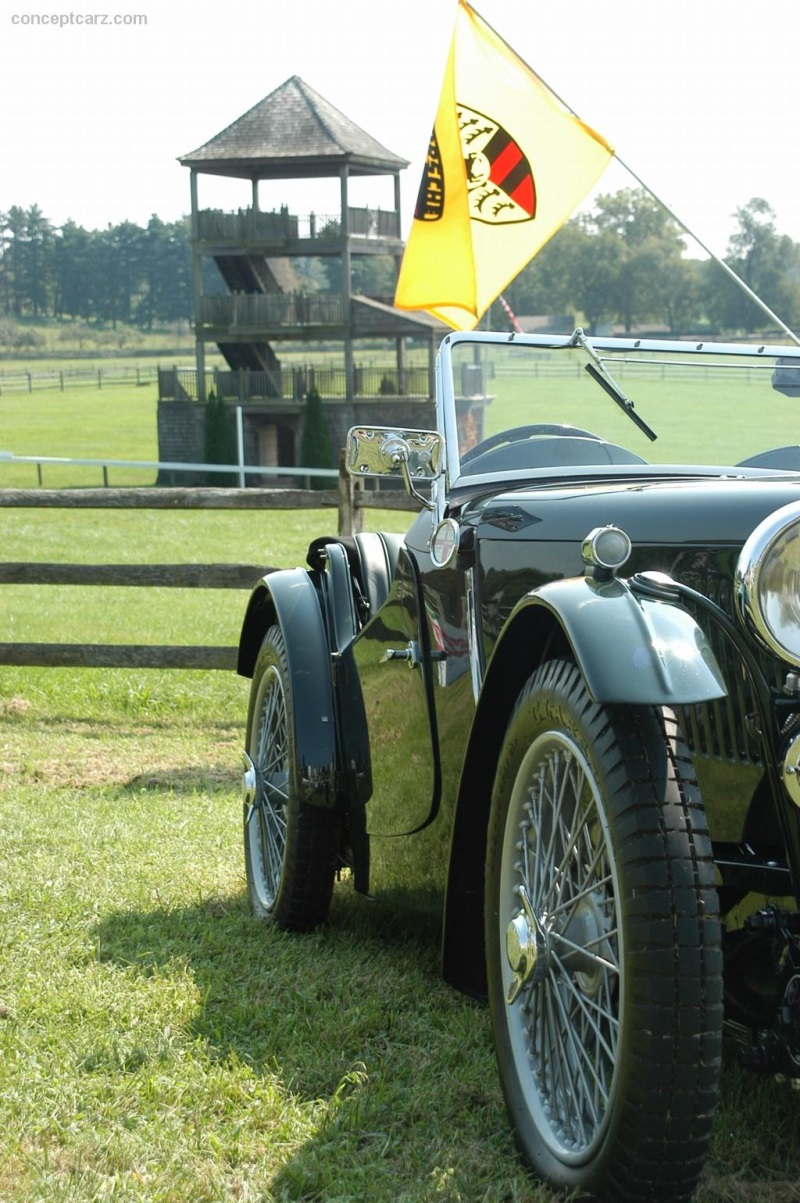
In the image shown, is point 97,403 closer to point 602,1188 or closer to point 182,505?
point 182,505

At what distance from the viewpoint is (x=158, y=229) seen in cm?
12062

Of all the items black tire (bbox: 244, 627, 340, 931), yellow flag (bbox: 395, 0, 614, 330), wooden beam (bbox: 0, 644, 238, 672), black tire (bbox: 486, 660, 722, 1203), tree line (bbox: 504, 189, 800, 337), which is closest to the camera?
black tire (bbox: 486, 660, 722, 1203)

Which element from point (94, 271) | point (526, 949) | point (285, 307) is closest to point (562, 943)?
point (526, 949)

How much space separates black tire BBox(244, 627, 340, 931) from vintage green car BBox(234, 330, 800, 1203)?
1cm

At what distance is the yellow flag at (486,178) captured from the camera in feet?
22.4

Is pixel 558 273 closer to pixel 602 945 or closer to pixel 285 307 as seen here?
pixel 285 307

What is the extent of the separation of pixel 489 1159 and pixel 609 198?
38952 millimetres

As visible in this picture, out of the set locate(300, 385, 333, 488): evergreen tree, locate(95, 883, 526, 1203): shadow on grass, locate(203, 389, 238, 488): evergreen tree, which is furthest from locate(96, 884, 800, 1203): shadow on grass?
locate(203, 389, 238, 488): evergreen tree

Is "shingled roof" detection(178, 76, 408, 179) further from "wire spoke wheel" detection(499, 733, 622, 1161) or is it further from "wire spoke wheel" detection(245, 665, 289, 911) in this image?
"wire spoke wheel" detection(499, 733, 622, 1161)

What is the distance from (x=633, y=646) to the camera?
2344 mm

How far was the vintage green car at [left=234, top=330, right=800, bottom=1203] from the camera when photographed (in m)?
2.24

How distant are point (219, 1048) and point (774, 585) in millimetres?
1860

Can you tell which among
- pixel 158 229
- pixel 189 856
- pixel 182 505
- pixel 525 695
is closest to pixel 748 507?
pixel 525 695

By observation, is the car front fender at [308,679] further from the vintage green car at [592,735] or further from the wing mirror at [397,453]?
the wing mirror at [397,453]
